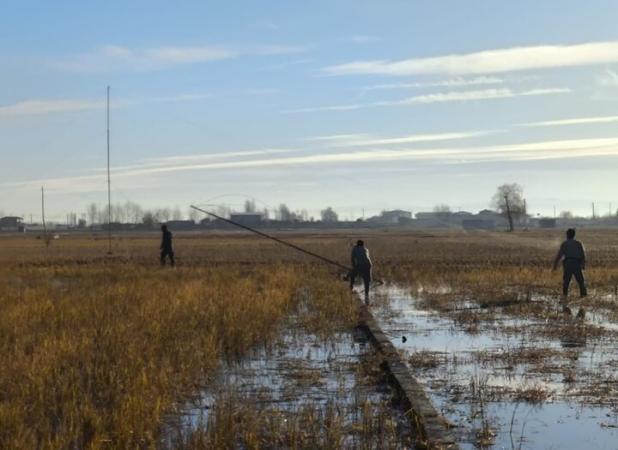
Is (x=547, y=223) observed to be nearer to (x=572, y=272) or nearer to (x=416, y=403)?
(x=572, y=272)

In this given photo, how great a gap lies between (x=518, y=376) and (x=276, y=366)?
303 centimetres

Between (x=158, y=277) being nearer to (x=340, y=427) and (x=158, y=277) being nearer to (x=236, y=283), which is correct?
(x=236, y=283)

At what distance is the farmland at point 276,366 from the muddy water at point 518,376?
1.2 inches

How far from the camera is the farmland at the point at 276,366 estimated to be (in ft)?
24.0

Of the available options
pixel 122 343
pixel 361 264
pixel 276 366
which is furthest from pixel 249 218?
pixel 276 366

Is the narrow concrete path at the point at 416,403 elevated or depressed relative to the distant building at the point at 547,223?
depressed

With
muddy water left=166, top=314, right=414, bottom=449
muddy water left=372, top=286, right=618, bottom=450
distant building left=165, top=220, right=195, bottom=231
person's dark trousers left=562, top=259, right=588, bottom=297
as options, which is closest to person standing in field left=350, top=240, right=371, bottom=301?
muddy water left=372, top=286, right=618, bottom=450

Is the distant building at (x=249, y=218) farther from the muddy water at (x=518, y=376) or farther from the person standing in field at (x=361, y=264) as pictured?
the muddy water at (x=518, y=376)

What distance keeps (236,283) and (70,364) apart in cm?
1212

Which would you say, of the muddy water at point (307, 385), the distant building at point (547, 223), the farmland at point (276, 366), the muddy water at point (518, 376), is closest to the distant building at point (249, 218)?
the distant building at point (547, 223)

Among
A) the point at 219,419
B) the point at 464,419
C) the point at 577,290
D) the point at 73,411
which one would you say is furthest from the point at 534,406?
the point at 577,290

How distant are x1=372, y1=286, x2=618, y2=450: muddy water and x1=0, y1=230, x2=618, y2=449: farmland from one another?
30mm

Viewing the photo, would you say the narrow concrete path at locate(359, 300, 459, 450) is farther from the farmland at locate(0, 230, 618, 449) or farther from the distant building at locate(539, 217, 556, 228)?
the distant building at locate(539, 217, 556, 228)

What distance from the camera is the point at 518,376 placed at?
10.2 m
